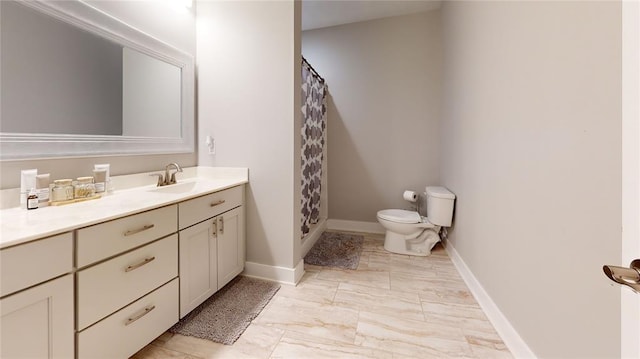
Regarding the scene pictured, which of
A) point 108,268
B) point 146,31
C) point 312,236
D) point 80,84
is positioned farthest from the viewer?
point 312,236

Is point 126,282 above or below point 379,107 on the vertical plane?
below

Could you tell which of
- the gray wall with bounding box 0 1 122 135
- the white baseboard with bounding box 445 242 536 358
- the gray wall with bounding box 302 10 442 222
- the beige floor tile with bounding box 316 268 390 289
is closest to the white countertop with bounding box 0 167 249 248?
the gray wall with bounding box 0 1 122 135

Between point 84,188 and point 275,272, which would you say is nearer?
point 84,188

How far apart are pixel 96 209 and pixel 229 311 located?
976 millimetres

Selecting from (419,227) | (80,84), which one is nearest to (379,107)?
A: (419,227)

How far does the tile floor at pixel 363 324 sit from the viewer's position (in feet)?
4.35

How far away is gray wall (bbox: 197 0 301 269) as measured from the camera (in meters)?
1.92

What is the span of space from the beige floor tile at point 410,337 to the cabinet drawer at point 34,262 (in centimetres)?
136

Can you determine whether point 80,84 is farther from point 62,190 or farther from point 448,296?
point 448,296

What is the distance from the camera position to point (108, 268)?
3.46 feet

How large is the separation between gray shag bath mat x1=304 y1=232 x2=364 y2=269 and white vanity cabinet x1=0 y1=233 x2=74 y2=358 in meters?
1.73

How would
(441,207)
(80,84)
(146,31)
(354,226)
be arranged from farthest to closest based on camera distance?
(354,226), (441,207), (146,31), (80,84)

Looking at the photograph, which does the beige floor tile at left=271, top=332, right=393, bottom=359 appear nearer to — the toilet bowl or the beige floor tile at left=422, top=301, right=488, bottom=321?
the beige floor tile at left=422, top=301, right=488, bottom=321

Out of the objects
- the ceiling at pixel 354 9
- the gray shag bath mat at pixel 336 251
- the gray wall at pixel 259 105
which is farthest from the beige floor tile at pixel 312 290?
the ceiling at pixel 354 9
